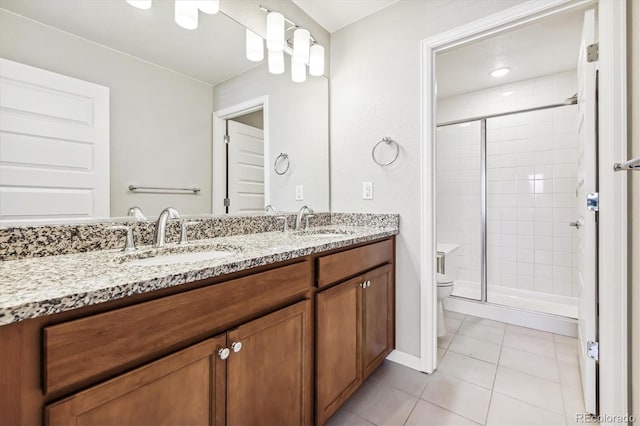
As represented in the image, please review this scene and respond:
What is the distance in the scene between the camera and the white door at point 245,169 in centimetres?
156

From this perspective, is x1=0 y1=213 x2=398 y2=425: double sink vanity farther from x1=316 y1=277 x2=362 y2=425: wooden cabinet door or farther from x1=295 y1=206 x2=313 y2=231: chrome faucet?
x1=295 y1=206 x2=313 y2=231: chrome faucet

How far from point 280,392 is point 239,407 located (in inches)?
7.0

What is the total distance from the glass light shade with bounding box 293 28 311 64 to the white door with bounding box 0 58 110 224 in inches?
45.3

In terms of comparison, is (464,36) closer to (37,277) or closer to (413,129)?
(413,129)

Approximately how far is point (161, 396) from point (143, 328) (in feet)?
0.61

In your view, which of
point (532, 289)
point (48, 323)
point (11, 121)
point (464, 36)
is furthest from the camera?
point (532, 289)

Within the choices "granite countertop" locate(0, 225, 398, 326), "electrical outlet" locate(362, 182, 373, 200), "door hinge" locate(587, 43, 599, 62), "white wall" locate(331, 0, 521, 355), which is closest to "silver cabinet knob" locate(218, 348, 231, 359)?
"granite countertop" locate(0, 225, 398, 326)

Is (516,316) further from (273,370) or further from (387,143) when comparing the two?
(273,370)

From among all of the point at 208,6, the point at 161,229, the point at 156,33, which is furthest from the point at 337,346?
the point at 208,6

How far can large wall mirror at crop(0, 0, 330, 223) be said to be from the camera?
100cm

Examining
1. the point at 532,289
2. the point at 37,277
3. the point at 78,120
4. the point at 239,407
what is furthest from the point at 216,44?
the point at 532,289

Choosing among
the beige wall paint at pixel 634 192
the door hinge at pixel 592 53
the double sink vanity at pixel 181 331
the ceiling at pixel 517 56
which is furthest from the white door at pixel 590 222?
the double sink vanity at pixel 181 331

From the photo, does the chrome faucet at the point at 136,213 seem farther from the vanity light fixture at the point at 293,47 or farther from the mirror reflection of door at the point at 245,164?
the vanity light fixture at the point at 293,47

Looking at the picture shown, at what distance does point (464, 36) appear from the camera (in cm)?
160
